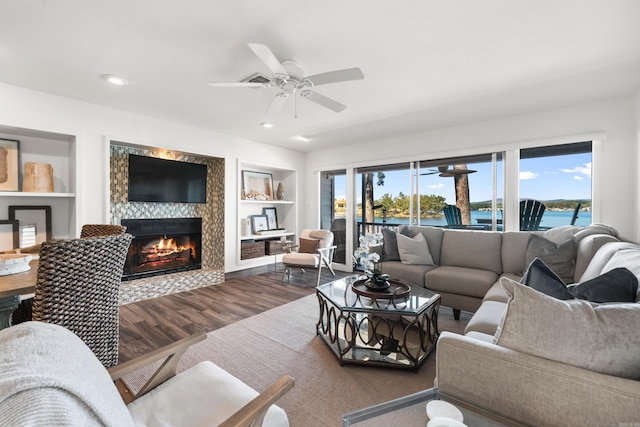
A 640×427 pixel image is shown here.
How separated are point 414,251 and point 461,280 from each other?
704mm

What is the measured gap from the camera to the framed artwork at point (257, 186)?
5.40 metres

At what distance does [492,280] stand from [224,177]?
4052 mm

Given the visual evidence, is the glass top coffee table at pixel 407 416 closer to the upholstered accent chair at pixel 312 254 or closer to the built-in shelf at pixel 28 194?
the upholstered accent chair at pixel 312 254

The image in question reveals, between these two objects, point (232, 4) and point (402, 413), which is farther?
point (232, 4)

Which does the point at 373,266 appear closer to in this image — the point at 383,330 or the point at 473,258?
the point at 383,330

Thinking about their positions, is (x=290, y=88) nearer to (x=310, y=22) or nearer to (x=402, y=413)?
(x=310, y=22)

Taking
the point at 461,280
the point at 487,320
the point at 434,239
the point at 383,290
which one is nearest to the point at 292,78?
the point at 383,290

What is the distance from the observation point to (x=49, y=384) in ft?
1.71

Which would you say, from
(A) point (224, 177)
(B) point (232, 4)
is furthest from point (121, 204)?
(B) point (232, 4)

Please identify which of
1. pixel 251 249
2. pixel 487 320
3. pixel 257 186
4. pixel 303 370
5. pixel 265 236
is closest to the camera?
pixel 487 320

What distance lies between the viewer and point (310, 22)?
1.92 meters

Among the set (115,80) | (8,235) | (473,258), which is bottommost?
(473,258)

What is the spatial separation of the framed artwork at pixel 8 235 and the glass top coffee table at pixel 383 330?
3.39m

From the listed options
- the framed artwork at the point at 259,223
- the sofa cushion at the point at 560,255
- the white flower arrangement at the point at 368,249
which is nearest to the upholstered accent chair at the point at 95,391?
the white flower arrangement at the point at 368,249
